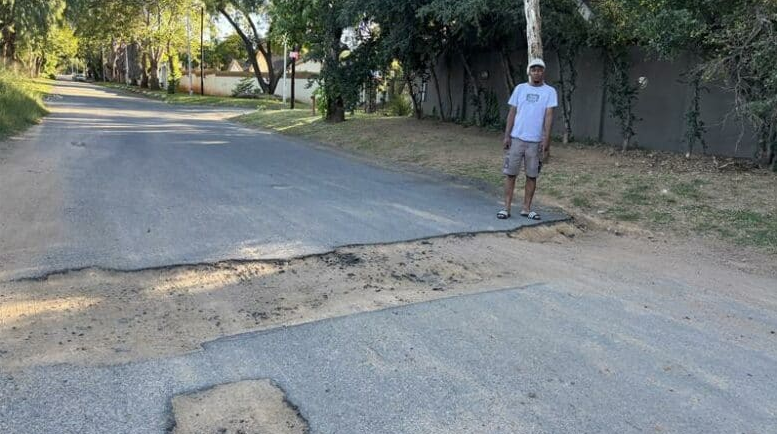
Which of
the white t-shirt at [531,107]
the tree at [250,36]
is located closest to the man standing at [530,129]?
the white t-shirt at [531,107]

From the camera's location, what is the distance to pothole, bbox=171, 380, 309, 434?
3.01m

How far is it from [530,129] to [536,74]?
0.64 metres

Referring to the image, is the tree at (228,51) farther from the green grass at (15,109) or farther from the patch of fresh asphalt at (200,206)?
the patch of fresh asphalt at (200,206)

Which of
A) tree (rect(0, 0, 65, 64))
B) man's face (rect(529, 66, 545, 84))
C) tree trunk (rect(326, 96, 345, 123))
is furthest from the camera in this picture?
tree (rect(0, 0, 65, 64))

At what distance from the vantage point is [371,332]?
13.7 ft

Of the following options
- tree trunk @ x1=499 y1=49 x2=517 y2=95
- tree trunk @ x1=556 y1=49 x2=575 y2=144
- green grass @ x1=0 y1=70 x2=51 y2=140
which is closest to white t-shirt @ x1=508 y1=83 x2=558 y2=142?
tree trunk @ x1=556 y1=49 x2=575 y2=144

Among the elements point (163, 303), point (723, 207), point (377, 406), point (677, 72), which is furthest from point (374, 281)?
point (677, 72)

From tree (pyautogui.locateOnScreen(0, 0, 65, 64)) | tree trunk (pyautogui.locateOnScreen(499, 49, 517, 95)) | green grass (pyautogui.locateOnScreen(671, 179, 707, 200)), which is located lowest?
green grass (pyautogui.locateOnScreen(671, 179, 707, 200))

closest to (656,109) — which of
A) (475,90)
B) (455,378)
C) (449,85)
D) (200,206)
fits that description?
(475,90)

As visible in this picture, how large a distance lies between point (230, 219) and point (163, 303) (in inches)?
96.5

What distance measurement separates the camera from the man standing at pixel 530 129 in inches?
293

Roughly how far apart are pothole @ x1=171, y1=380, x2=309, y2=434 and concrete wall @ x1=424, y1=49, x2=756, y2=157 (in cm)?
889

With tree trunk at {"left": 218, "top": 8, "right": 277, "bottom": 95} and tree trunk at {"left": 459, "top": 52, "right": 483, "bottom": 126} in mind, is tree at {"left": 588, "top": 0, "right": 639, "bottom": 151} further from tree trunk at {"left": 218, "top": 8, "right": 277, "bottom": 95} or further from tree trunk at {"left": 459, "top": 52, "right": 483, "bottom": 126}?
tree trunk at {"left": 218, "top": 8, "right": 277, "bottom": 95}

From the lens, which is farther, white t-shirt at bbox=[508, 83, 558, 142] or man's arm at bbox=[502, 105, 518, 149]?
man's arm at bbox=[502, 105, 518, 149]
